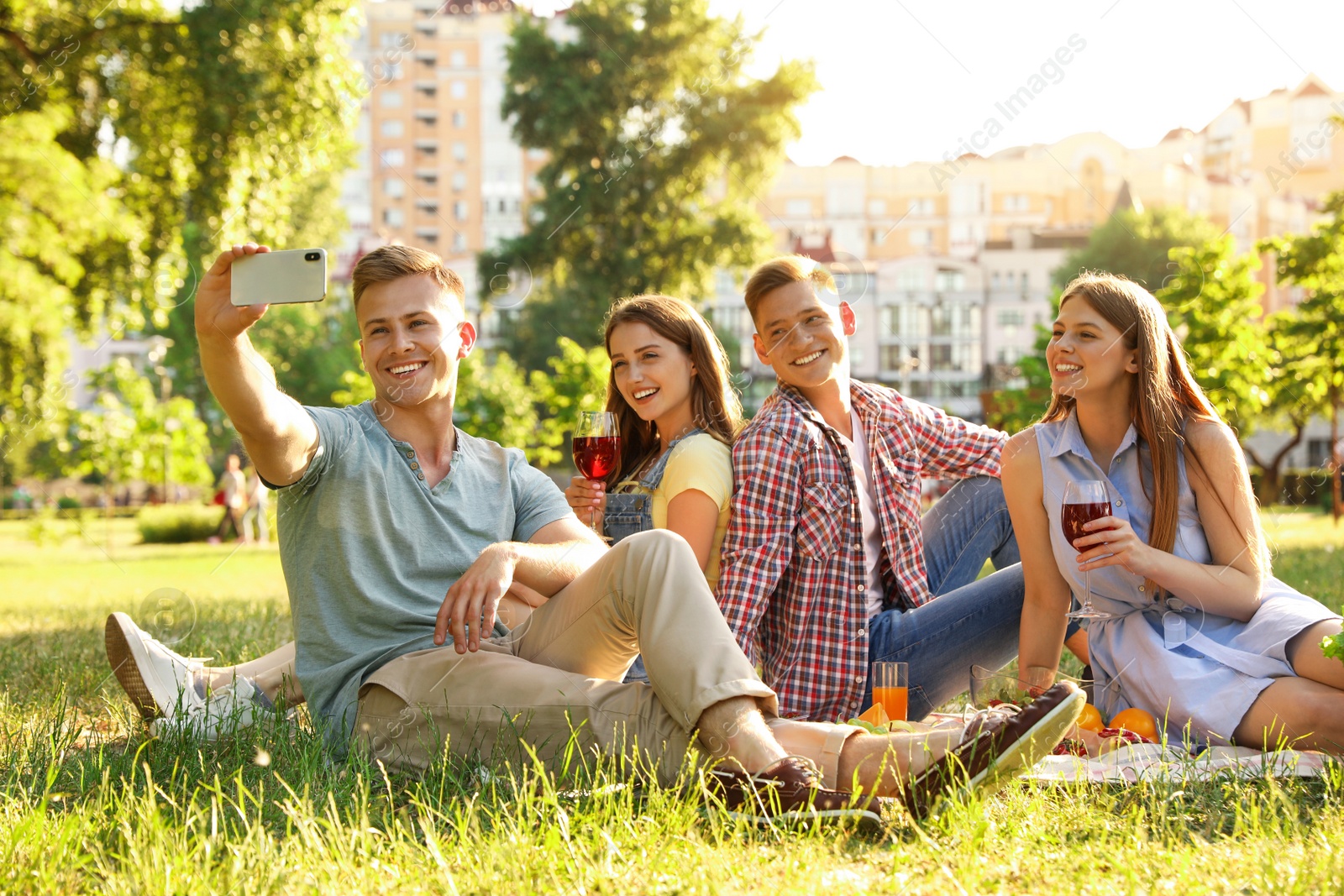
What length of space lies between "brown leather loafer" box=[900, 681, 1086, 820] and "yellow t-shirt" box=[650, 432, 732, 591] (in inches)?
55.2

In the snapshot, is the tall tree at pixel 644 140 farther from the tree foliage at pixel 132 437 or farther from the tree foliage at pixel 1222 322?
the tree foliage at pixel 1222 322

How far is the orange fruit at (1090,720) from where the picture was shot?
10.9 feet

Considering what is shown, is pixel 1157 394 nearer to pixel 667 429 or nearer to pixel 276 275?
pixel 667 429

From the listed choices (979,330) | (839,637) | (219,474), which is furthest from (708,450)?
(979,330)

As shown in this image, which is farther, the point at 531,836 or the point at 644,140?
the point at 644,140

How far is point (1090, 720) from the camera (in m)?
3.35

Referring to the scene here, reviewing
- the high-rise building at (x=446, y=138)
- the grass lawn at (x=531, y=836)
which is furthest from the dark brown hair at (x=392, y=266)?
the high-rise building at (x=446, y=138)

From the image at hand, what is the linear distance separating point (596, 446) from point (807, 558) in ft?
2.60

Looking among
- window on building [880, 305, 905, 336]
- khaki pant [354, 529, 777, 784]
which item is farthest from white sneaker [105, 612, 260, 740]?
window on building [880, 305, 905, 336]

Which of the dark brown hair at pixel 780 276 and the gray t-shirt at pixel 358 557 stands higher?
the dark brown hair at pixel 780 276

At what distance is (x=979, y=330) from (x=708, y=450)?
74.0m

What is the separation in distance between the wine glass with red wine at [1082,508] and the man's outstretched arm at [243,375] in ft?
6.89

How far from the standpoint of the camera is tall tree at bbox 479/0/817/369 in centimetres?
2808

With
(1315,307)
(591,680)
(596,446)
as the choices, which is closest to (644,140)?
(1315,307)
